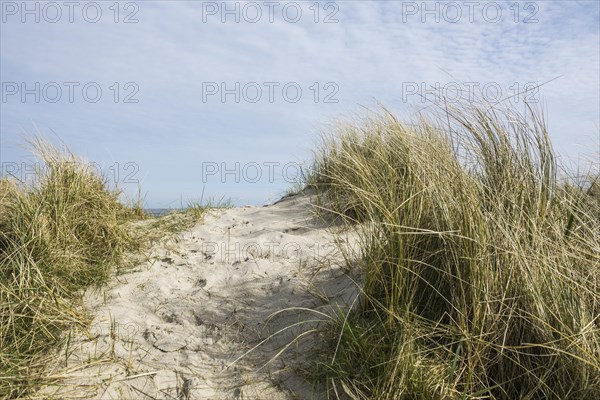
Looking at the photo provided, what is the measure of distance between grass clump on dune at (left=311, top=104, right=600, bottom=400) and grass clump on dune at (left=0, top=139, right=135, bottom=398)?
1419 millimetres

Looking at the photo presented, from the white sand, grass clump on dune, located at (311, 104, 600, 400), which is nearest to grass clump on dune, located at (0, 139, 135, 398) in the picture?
the white sand

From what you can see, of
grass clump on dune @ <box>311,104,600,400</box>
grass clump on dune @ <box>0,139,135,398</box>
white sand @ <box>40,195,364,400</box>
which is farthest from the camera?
grass clump on dune @ <box>0,139,135,398</box>

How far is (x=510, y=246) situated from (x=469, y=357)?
1.61ft

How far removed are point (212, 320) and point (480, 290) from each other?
1.48m

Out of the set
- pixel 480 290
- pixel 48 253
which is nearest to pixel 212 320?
pixel 48 253

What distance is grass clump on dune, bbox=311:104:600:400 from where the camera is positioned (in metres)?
1.94

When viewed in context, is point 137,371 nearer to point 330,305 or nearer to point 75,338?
point 75,338

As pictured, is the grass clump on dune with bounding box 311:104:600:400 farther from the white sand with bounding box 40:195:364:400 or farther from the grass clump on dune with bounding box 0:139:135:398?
the grass clump on dune with bounding box 0:139:135:398

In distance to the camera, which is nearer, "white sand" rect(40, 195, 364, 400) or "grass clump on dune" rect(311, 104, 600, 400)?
"grass clump on dune" rect(311, 104, 600, 400)

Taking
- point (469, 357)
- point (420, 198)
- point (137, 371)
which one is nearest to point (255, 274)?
point (137, 371)

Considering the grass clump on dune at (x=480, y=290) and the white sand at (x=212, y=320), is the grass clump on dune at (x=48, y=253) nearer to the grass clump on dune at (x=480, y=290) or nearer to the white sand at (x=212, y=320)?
the white sand at (x=212, y=320)

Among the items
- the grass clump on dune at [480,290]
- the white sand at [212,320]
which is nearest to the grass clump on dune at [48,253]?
the white sand at [212,320]

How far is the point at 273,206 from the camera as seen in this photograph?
5312 mm

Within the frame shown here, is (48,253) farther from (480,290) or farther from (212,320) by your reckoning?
(480,290)
